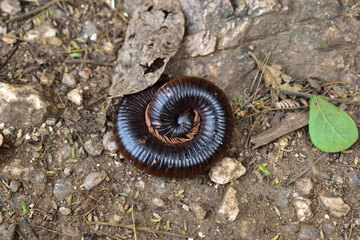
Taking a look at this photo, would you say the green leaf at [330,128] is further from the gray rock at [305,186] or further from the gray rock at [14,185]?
the gray rock at [14,185]

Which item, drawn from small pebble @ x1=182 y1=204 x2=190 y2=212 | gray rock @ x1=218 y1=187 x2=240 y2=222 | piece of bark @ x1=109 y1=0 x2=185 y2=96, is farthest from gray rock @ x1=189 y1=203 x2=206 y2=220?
piece of bark @ x1=109 y1=0 x2=185 y2=96

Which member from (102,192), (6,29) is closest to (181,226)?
(102,192)

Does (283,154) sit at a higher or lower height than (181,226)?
higher

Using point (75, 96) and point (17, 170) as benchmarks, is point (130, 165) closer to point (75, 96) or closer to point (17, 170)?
point (75, 96)

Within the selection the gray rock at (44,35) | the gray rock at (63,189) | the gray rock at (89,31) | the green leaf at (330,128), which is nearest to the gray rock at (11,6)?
the gray rock at (44,35)

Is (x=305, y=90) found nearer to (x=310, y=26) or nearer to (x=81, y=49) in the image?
(x=310, y=26)

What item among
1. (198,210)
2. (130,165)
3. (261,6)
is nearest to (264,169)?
(198,210)

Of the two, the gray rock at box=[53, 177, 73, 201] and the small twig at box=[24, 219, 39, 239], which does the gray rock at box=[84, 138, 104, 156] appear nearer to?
the gray rock at box=[53, 177, 73, 201]
